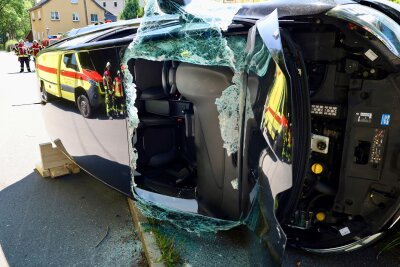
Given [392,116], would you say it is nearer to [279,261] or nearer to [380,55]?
[380,55]

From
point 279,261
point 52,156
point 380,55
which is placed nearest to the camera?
point 279,261

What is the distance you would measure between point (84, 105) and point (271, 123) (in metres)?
1.51

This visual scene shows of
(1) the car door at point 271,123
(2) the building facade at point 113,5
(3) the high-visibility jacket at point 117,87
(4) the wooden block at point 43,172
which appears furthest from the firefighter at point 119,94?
(2) the building facade at point 113,5

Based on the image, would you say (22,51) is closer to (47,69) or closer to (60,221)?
(47,69)

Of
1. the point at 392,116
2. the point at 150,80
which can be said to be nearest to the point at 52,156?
the point at 150,80

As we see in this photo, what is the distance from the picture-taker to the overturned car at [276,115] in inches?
55.7

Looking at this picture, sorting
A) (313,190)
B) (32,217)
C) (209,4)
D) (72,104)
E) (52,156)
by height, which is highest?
(209,4)

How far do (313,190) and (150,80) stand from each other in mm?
1464

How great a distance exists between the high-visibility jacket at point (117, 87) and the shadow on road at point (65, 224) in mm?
1115

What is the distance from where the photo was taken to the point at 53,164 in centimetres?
357

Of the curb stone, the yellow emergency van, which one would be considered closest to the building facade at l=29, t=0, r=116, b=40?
the yellow emergency van

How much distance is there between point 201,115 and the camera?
2031mm

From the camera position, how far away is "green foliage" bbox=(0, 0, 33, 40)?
53906 mm

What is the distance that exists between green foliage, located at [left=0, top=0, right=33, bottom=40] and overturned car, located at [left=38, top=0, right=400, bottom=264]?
6240 cm
